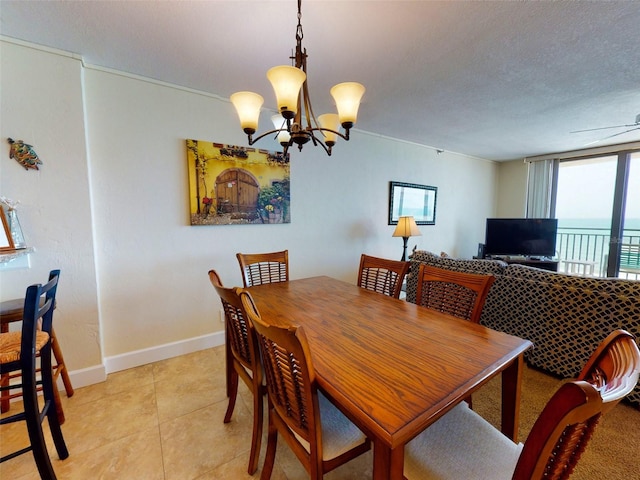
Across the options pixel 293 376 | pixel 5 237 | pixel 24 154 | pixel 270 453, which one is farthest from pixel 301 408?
pixel 24 154

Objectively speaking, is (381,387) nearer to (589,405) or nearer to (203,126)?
(589,405)

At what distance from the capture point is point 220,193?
7.93 feet

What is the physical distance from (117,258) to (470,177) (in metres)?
5.32

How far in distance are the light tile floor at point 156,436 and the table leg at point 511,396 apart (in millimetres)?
693

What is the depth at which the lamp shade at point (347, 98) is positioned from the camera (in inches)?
51.7

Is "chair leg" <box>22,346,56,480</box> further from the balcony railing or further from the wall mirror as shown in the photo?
the balcony railing

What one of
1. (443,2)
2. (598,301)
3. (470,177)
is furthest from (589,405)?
(470,177)

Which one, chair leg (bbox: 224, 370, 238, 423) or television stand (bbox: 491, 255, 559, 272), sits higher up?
television stand (bbox: 491, 255, 559, 272)

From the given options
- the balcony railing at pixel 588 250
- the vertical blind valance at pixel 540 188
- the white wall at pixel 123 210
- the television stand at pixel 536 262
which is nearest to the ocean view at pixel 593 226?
the balcony railing at pixel 588 250

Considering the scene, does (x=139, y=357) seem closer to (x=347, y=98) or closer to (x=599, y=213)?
(x=347, y=98)

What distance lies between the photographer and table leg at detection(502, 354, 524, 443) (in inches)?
43.3

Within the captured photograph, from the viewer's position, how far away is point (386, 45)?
1690 mm

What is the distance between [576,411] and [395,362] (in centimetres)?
52

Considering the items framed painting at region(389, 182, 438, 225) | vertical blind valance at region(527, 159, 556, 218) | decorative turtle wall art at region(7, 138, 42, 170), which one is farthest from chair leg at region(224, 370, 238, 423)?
vertical blind valance at region(527, 159, 556, 218)
